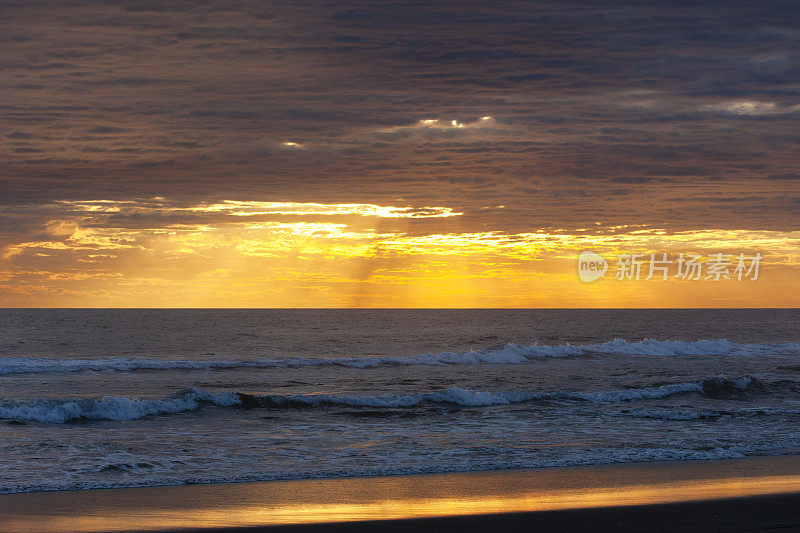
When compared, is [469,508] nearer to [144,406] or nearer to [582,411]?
[582,411]

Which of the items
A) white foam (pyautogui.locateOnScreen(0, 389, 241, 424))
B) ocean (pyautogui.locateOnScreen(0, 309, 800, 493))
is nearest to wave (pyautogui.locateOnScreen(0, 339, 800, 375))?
ocean (pyautogui.locateOnScreen(0, 309, 800, 493))

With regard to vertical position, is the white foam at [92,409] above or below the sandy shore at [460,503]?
below

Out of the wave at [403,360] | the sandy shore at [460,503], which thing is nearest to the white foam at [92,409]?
the sandy shore at [460,503]

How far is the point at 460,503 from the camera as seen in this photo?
10.3 m

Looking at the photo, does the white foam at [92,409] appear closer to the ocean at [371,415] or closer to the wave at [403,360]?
the ocean at [371,415]

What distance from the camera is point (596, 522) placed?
9.08 meters

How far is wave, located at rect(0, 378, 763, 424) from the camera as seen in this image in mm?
19719

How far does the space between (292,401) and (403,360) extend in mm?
17232

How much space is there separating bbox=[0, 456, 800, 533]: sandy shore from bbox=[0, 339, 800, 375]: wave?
25096 millimetres

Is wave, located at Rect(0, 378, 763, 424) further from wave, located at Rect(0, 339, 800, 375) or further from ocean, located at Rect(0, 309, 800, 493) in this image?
wave, located at Rect(0, 339, 800, 375)

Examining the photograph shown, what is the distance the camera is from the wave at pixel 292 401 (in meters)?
19.7

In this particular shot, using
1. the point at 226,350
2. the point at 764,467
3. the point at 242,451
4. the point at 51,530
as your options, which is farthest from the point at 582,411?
the point at 226,350

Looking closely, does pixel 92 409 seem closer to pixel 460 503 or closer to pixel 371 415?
pixel 371 415

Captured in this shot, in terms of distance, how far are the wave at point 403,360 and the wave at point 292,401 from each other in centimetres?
1366
